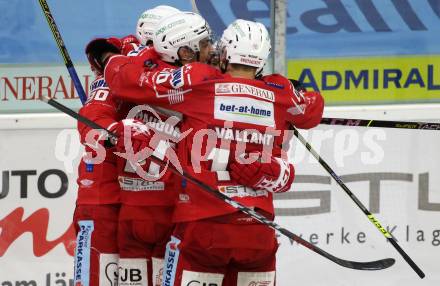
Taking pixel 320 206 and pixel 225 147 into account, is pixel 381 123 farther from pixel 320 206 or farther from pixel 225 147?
pixel 225 147

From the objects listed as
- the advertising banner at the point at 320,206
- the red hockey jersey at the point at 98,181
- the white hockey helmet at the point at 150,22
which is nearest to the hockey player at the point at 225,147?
the white hockey helmet at the point at 150,22

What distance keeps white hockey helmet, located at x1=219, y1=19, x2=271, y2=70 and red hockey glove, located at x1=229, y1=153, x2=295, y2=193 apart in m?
0.40

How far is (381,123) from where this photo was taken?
5844 mm

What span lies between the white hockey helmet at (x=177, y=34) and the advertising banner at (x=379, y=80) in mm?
1557

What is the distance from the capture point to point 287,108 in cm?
497

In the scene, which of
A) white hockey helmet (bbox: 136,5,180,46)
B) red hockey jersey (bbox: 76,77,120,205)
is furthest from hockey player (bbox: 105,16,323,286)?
red hockey jersey (bbox: 76,77,120,205)

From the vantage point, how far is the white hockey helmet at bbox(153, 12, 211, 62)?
201 inches

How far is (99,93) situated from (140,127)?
1.39 feet

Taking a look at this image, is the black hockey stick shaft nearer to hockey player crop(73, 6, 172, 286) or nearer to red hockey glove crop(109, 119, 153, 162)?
hockey player crop(73, 6, 172, 286)

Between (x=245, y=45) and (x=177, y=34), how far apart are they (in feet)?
1.14

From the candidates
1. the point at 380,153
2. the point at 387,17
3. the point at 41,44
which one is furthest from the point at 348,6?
the point at 41,44

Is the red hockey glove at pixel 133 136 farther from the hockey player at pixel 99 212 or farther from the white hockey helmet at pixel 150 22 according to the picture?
the white hockey helmet at pixel 150 22

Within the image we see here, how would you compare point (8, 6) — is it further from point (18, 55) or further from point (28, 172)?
point (28, 172)

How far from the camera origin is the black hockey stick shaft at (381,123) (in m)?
5.71
